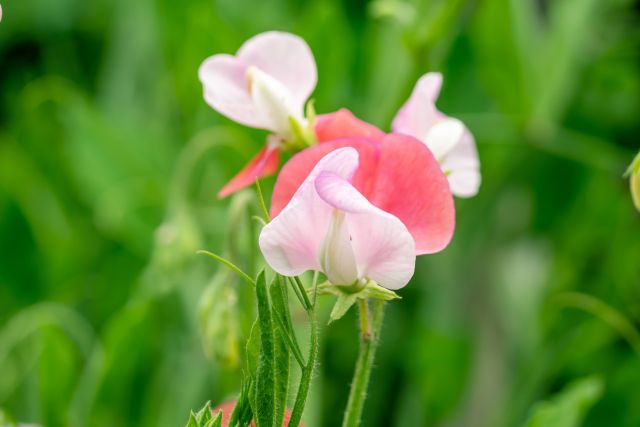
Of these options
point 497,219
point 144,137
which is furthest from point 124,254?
point 497,219

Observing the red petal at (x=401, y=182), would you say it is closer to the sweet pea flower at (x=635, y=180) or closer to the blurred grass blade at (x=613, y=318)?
the sweet pea flower at (x=635, y=180)

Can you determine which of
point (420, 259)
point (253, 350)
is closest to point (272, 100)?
point (253, 350)

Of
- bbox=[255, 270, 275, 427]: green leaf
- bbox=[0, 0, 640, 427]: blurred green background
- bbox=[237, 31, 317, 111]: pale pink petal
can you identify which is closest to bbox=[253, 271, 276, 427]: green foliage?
bbox=[255, 270, 275, 427]: green leaf

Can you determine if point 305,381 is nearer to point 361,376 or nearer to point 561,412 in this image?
point 361,376

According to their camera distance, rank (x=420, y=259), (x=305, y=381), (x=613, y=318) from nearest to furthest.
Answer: (x=305, y=381), (x=613, y=318), (x=420, y=259)

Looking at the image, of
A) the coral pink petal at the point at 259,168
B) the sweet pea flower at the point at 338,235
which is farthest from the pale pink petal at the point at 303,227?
the coral pink petal at the point at 259,168

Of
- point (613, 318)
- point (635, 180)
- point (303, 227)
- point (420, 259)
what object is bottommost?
point (303, 227)
